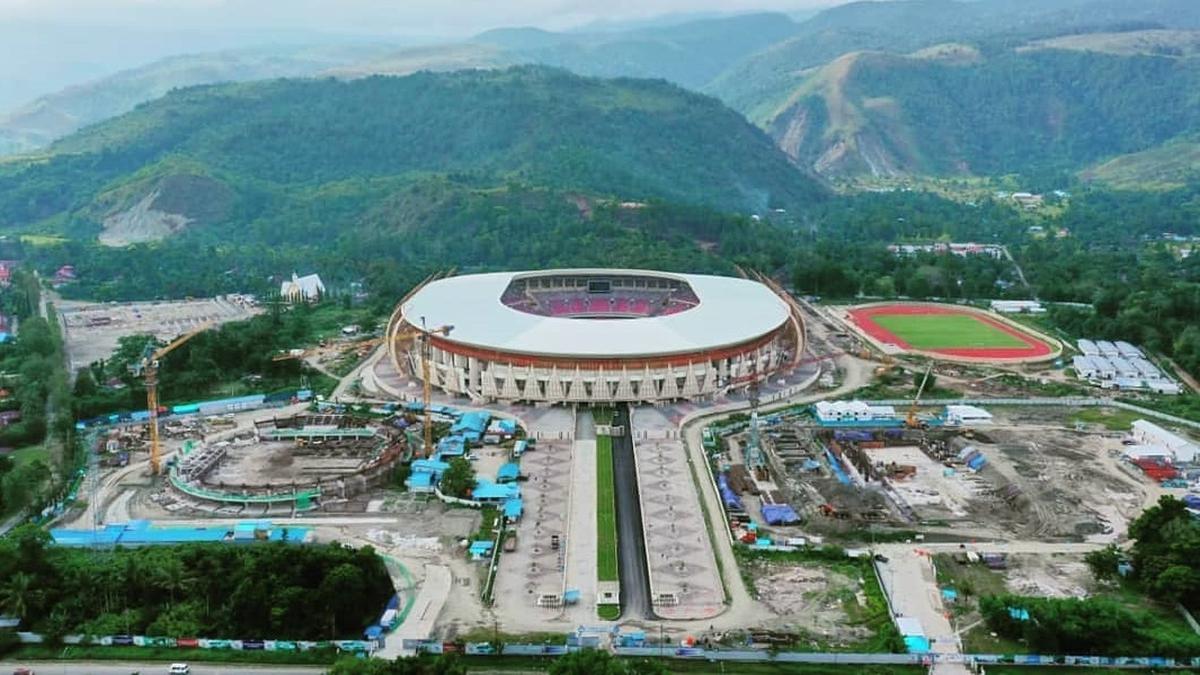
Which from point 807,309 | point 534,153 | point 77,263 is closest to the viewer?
point 807,309

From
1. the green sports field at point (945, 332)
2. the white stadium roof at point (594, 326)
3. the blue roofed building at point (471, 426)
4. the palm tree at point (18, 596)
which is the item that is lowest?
the green sports field at point (945, 332)

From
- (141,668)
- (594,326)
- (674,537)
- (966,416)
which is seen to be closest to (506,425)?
(594,326)

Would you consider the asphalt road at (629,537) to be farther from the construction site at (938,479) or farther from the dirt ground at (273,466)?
the dirt ground at (273,466)

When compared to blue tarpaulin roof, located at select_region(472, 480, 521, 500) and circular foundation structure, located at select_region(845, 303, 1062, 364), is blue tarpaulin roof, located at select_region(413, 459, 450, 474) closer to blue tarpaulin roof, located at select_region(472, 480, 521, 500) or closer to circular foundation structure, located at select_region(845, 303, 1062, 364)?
blue tarpaulin roof, located at select_region(472, 480, 521, 500)

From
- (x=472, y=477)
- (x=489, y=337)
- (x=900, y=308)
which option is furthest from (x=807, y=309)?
(x=472, y=477)

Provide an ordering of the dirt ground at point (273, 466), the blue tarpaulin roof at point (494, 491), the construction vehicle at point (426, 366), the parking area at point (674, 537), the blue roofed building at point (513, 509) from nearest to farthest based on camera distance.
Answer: the parking area at point (674, 537), the blue roofed building at point (513, 509), the blue tarpaulin roof at point (494, 491), the dirt ground at point (273, 466), the construction vehicle at point (426, 366)

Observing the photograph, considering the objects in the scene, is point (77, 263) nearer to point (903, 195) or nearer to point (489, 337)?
point (489, 337)

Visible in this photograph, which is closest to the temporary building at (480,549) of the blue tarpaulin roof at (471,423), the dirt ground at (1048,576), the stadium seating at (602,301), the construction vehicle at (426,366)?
the construction vehicle at (426,366)
